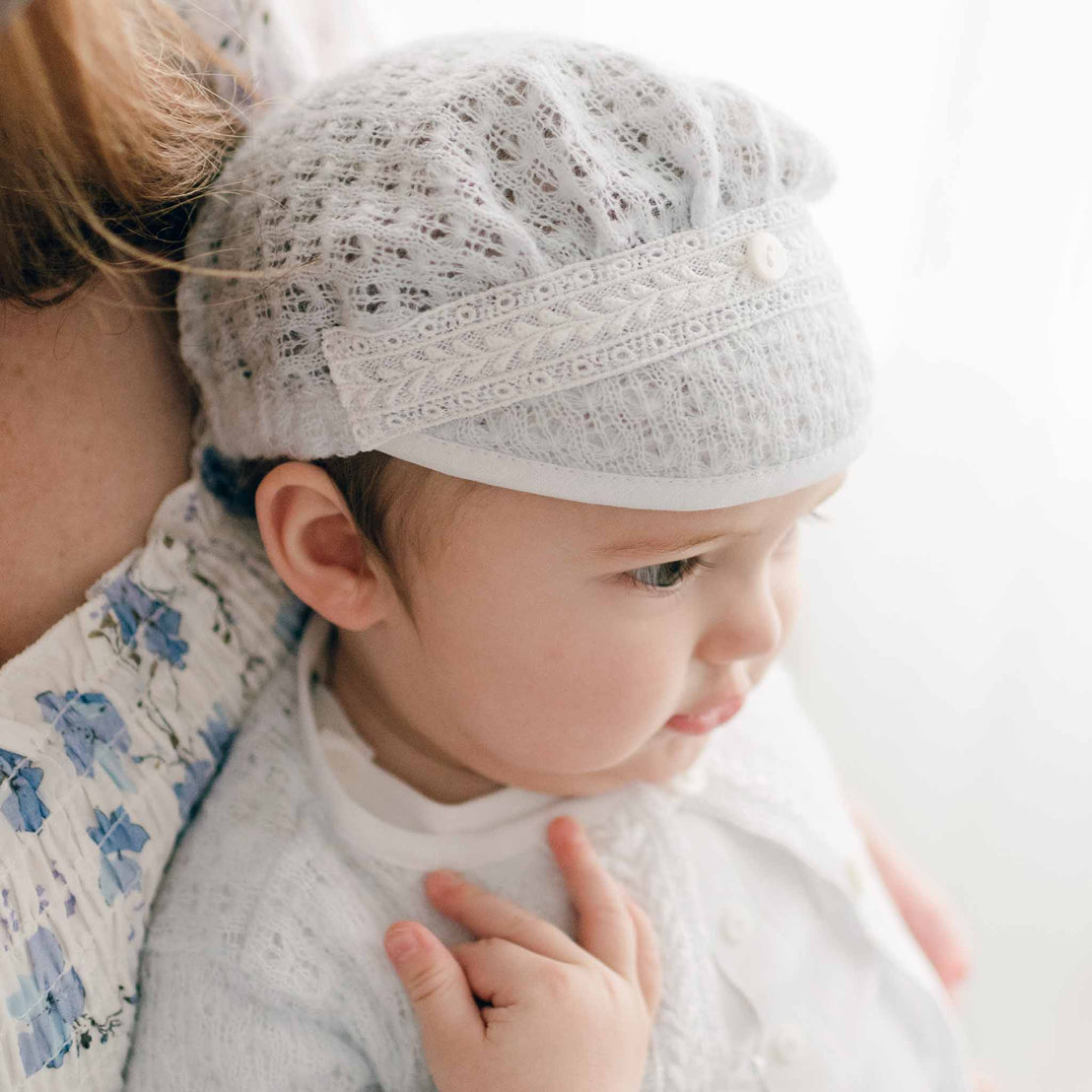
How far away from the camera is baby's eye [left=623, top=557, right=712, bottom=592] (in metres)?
0.71

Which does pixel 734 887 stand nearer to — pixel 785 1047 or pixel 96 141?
pixel 785 1047

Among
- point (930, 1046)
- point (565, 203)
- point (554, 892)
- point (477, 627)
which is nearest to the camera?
point (565, 203)

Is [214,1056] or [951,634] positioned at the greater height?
[214,1056]

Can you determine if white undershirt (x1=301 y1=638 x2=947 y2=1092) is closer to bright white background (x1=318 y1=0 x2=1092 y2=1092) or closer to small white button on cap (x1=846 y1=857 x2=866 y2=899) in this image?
small white button on cap (x1=846 y1=857 x2=866 y2=899)

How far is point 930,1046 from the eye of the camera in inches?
37.3

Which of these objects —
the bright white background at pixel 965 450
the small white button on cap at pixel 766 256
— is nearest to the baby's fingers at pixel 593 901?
the small white button on cap at pixel 766 256

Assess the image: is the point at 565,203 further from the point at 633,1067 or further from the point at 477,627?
the point at 633,1067

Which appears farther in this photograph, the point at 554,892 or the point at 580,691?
the point at 554,892

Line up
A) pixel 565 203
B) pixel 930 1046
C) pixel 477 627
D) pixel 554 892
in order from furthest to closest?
pixel 930 1046 → pixel 554 892 → pixel 477 627 → pixel 565 203

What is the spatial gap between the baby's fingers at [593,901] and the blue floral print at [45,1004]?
0.35 meters

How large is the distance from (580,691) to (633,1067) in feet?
0.87

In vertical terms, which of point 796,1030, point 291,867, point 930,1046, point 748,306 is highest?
point 748,306

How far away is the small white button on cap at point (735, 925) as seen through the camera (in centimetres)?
86

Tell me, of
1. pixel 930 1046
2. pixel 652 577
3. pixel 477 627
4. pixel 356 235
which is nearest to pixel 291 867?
pixel 477 627
